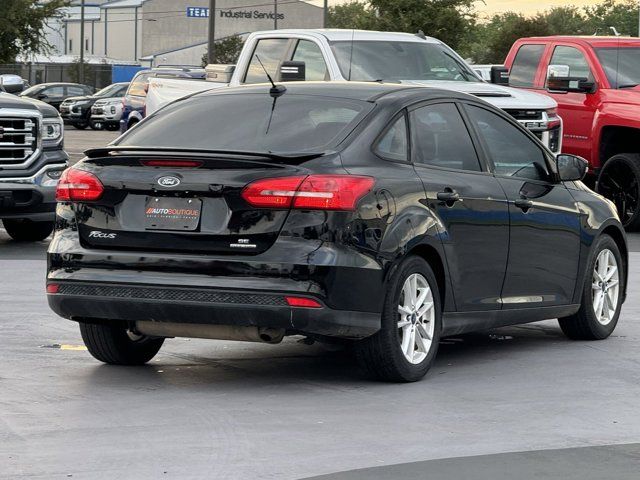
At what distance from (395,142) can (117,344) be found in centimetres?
185

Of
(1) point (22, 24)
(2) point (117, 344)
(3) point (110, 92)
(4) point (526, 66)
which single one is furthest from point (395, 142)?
(3) point (110, 92)

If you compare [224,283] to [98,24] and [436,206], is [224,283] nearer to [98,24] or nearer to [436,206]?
[436,206]

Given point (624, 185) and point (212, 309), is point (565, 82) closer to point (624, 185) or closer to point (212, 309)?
point (624, 185)

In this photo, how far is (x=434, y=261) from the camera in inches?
315

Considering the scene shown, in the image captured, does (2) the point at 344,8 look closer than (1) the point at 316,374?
No

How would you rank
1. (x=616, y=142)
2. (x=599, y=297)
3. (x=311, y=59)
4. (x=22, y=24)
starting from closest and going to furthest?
(x=599, y=297) < (x=311, y=59) < (x=616, y=142) < (x=22, y=24)

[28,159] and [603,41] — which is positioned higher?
[603,41]

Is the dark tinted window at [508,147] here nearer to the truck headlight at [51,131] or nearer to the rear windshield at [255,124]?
the rear windshield at [255,124]

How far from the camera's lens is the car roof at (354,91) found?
8164 mm

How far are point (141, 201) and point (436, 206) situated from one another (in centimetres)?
154

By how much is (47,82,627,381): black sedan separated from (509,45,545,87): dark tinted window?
1036 centimetres

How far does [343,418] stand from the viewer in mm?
6852

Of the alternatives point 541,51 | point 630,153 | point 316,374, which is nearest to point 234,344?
point 316,374

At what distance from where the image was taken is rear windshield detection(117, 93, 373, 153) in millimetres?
7711
